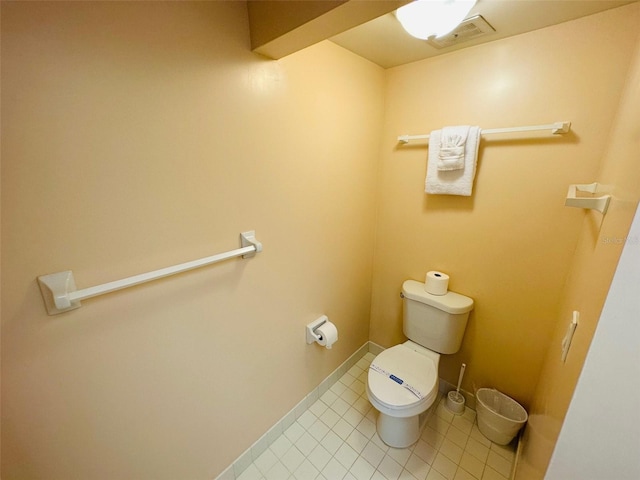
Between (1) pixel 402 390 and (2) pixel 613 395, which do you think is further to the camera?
(1) pixel 402 390

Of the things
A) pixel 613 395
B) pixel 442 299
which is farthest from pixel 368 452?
pixel 613 395

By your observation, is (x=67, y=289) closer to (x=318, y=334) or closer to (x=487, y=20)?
(x=318, y=334)

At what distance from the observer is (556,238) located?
1.30 meters

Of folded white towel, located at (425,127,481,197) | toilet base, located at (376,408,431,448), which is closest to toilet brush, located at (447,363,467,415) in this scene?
toilet base, located at (376,408,431,448)

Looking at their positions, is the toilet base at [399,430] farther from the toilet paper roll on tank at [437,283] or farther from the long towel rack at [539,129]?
the long towel rack at [539,129]

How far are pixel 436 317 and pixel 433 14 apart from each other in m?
1.49

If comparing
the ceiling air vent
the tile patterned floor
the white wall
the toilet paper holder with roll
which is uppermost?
the ceiling air vent

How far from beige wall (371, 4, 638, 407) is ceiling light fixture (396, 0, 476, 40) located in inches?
20.9

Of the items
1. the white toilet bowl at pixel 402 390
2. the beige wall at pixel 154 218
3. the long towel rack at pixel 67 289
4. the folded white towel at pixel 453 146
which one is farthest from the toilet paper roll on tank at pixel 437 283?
the long towel rack at pixel 67 289

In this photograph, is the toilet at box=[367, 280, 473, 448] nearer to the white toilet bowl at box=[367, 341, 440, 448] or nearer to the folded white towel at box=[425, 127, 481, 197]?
the white toilet bowl at box=[367, 341, 440, 448]

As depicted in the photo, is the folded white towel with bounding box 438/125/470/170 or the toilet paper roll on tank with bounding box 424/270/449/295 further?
the toilet paper roll on tank with bounding box 424/270/449/295

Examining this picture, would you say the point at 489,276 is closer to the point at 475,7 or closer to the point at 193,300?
the point at 475,7

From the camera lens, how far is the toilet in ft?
4.46

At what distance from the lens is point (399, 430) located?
1.47 meters
